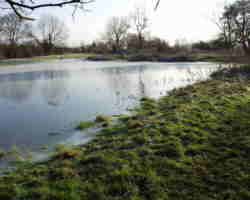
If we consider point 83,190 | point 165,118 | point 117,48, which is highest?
point 117,48

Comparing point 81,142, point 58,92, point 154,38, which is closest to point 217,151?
point 81,142

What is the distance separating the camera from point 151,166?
2539mm

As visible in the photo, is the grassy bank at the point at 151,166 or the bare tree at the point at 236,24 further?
the bare tree at the point at 236,24

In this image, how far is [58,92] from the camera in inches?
325

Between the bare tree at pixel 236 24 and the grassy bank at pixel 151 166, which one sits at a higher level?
the bare tree at pixel 236 24

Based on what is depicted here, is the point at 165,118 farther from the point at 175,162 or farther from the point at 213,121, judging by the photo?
the point at 175,162

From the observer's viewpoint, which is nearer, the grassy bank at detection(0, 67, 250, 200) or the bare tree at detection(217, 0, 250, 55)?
the grassy bank at detection(0, 67, 250, 200)

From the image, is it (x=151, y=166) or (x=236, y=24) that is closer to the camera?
(x=151, y=166)

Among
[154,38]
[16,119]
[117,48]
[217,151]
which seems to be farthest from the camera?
[117,48]

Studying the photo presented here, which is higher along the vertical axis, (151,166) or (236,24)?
(236,24)

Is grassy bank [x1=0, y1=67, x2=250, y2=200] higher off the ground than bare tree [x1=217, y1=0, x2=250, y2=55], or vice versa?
bare tree [x1=217, y1=0, x2=250, y2=55]

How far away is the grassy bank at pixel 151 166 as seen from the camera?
2.08 m

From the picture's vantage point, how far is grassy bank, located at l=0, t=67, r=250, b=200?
2.08 meters

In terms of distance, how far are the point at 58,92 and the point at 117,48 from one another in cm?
3511
